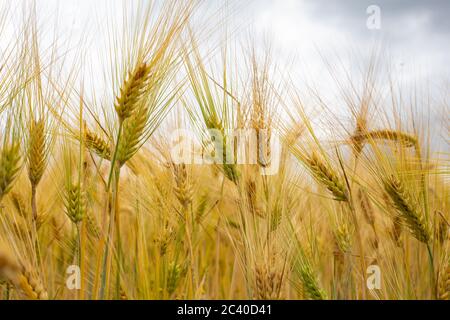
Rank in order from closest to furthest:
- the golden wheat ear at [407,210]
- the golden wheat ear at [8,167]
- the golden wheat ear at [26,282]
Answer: the golden wheat ear at [26,282]
the golden wheat ear at [8,167]
the golden wheat ear at [407,210]

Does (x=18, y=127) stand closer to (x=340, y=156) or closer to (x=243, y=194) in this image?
(x=243, y=194)

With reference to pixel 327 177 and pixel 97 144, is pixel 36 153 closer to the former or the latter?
pixel 97 144

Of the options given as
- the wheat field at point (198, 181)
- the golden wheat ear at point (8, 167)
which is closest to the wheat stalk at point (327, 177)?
the wheat field at point (198, 181)

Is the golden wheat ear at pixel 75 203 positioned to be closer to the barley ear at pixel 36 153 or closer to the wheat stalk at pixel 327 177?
the barley ear at pixel 36 153

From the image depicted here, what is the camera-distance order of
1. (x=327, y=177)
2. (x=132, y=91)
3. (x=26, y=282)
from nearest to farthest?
(x=26, y=282) < (x=132, y=91) < (x=327, y=177)

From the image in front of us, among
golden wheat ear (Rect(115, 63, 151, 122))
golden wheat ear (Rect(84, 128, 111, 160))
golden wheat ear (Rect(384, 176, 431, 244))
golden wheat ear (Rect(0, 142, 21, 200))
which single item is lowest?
golden wheat ear (Rect(384, 176, 431, 244))

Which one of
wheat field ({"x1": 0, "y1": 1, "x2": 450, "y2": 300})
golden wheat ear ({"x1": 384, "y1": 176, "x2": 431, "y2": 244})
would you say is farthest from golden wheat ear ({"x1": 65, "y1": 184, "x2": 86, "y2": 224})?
golden wheat ear ({"x1": 384, "y1": 176, "x2": 431, "y2": 244})

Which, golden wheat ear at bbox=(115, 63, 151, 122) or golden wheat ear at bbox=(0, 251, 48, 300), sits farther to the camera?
golden wheat ear at bbox=(115, 63, 151, 122)

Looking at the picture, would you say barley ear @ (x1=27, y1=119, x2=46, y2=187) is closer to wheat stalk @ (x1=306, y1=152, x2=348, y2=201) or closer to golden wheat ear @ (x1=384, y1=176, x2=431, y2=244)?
wheat stalk @ (x1=306, y1=152, x2=348, y2=201)

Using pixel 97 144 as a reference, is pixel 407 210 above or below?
below

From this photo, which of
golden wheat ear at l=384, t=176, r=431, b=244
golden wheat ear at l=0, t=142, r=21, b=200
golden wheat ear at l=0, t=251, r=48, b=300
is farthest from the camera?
golden wheat ear at l=384, t=176, r=431, b=244

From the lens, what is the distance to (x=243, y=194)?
107cm

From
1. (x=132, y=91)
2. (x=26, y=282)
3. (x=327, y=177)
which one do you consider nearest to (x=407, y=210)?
(x=327, y=177)
